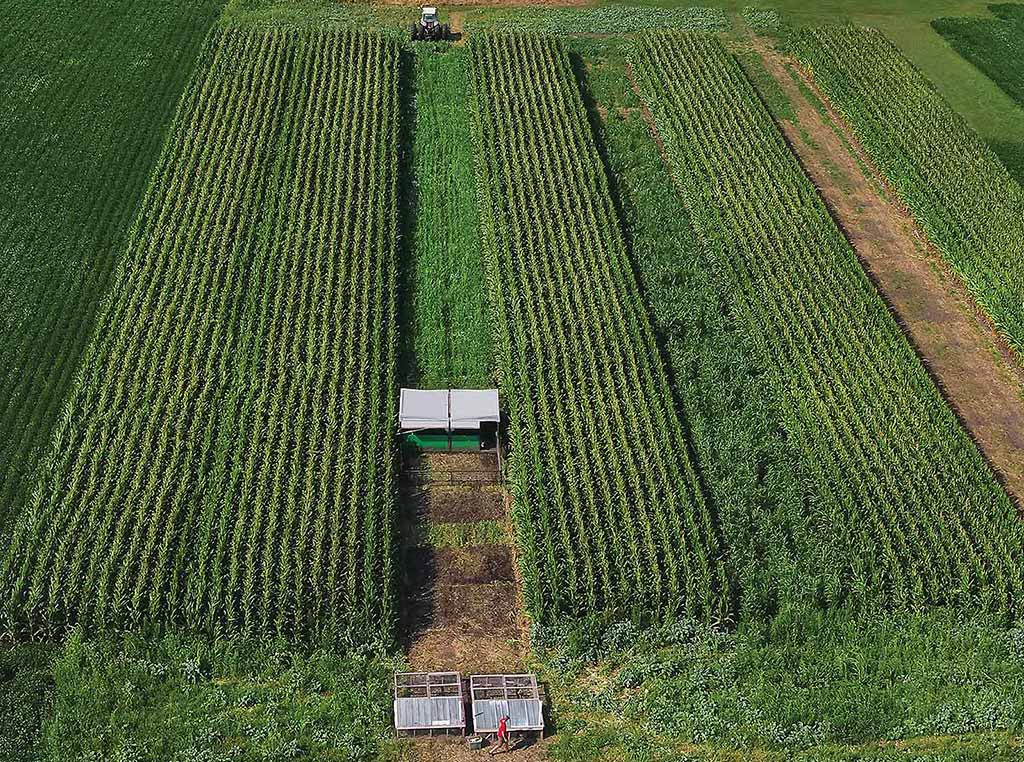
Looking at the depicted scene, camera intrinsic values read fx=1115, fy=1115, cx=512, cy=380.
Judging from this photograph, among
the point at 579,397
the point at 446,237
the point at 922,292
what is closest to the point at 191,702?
the point at 579,397

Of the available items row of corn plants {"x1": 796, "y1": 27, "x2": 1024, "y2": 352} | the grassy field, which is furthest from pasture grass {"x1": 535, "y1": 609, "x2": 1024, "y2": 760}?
the grassy field

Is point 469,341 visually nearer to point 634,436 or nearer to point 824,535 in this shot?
point 634,436

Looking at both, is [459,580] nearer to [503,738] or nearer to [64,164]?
[503,738]

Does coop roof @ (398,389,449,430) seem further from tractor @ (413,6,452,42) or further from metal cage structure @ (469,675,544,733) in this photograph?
tractor @ (413,6,452,42)

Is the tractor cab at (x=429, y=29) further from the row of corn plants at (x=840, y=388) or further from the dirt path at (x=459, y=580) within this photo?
the dirt path at (x=459, y=580)

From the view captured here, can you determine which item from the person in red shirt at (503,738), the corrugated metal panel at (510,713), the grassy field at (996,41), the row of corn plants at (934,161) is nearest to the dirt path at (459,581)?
the corrugated metal panel at (510,713)
